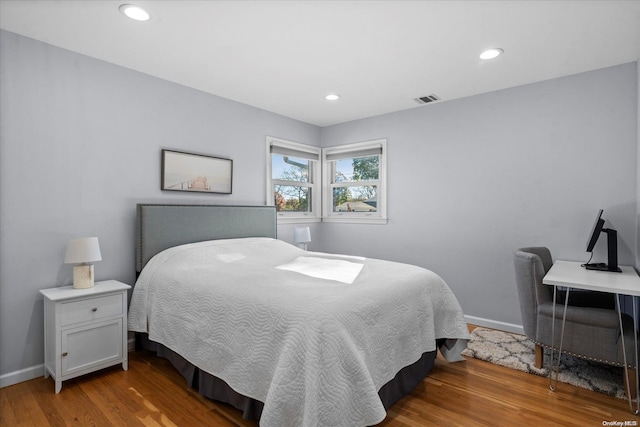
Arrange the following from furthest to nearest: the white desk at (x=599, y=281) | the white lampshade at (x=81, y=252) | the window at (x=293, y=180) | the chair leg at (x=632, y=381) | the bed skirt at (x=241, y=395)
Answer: the window at (x=293, y=180)
the white lampshade at (x=81, y=252)
the chair leg at (x=632, y=381)
the white desk at (x=599, y=281)
the bed skirt at (x=241, y=395)

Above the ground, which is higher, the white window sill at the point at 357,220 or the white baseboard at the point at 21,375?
the white window sill at the point at 357,220

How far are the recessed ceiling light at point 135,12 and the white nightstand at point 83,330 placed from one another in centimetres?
184

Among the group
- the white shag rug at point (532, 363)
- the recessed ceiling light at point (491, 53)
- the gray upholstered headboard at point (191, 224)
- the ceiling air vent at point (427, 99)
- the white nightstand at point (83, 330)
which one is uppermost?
the recessed ceiling light at point (491, 53)

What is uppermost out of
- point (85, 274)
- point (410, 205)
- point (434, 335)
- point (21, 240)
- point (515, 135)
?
point (515, 135)

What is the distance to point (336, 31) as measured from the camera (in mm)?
2330

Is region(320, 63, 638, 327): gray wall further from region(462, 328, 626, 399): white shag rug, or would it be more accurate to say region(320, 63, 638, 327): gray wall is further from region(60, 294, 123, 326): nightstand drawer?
region(60, 294, 123, 326): nightstand drawer

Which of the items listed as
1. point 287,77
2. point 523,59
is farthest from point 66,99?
point 523,59

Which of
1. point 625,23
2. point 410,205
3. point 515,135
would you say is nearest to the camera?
point 625,23

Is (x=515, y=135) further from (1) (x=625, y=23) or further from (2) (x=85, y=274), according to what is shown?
(2) (x=85, y=274)

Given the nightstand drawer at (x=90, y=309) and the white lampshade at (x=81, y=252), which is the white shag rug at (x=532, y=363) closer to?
the nightstand drawer at (x=90, y=309)

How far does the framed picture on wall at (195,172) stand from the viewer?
317cm

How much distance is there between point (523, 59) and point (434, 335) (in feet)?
7.47

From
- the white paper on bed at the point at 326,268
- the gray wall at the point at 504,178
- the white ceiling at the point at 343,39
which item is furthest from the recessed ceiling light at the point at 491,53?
the white paper on bed at the point at 326,268

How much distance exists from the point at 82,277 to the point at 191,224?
95 cm
